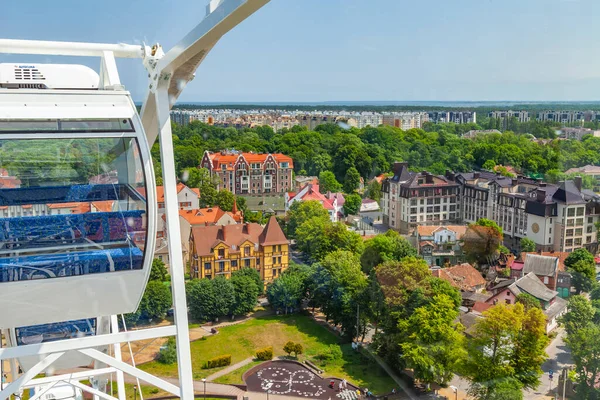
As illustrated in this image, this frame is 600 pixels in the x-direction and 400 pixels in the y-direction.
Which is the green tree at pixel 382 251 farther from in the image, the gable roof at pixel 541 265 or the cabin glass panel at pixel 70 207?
the cabin glass panel at pixel 70 207

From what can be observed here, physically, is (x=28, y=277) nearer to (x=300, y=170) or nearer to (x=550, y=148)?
(x=550, y=148)

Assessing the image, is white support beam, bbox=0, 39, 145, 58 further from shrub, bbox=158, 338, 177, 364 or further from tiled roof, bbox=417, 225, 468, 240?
tiled roof, bbox=417, 225, 468, 240

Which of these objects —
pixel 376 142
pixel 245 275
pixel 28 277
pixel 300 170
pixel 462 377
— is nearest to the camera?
pixel 28 277

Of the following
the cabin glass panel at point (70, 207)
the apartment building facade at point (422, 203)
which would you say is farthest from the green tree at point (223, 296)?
the cabin glass panel at point (70, 207)

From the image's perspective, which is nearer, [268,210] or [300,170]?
[268,210]

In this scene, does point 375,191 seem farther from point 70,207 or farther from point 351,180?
point 70,207

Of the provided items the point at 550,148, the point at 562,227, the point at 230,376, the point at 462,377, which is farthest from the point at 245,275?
the point at 550,148

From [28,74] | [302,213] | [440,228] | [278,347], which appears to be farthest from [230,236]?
[28,74]
